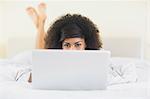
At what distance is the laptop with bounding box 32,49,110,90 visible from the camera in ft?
2.77

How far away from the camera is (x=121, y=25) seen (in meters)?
2.25

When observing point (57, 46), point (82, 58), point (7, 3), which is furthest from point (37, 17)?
point (82, 58)

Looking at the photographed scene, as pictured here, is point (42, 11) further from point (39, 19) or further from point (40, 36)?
point (40, 36)

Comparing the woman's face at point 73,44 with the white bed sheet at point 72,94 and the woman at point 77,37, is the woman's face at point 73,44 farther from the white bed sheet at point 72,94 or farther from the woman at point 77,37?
the white bed sheet at point 72,94

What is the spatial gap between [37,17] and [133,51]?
0.78m

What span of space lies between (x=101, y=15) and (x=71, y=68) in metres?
1.48

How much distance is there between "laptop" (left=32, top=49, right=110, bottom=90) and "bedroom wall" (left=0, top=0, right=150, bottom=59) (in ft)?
4.70

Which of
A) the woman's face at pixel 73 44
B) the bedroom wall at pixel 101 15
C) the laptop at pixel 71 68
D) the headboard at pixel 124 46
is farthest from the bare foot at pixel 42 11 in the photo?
the laptop at pixel 71 68

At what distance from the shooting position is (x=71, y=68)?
0.85 m

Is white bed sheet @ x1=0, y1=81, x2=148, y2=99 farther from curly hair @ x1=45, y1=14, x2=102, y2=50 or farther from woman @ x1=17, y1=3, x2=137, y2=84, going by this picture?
curly hair @ x1=45, y1=14, x2=102, y2=50

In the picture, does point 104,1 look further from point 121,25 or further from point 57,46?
point 57,46

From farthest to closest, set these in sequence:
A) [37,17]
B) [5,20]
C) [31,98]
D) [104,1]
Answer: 1. [5,20]
2. [104,1]
3. [37,17]
4. [31,98]

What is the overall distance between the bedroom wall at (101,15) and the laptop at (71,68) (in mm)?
1432

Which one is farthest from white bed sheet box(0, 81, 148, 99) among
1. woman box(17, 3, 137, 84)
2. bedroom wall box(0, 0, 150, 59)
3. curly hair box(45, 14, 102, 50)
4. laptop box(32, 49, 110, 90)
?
bedroom wall box(0, 0, 150, 59)
